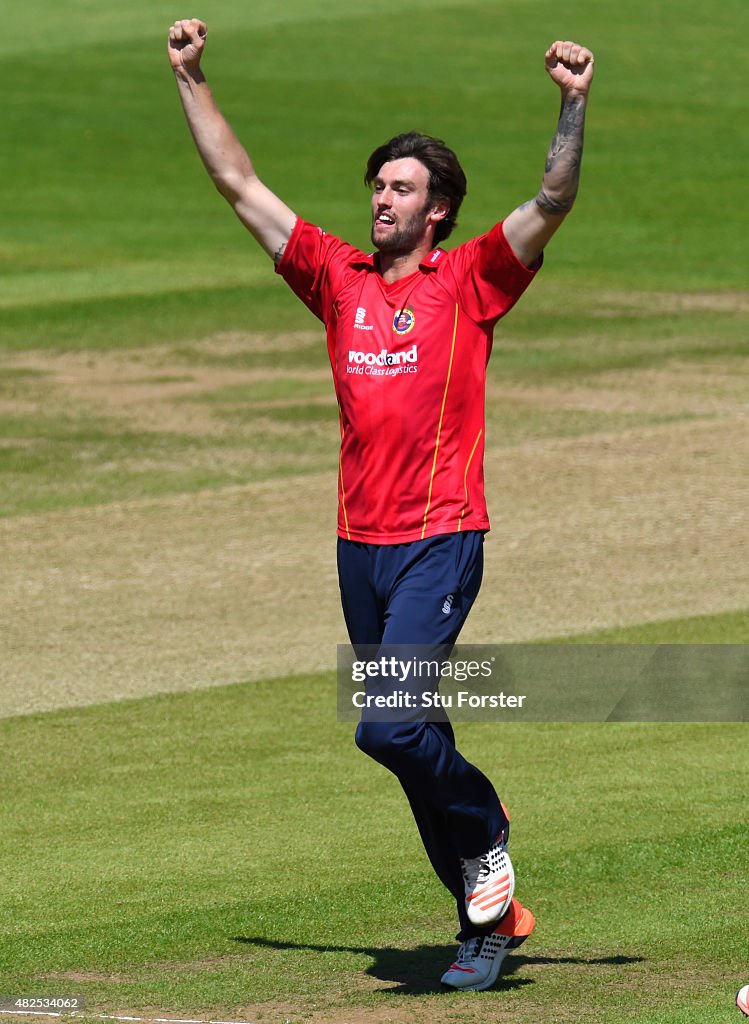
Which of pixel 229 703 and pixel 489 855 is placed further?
pixel 229 703

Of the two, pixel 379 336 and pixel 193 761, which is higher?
pixel 379 336

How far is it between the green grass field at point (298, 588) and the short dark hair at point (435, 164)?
2.57 m

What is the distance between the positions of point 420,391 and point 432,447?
0.19m

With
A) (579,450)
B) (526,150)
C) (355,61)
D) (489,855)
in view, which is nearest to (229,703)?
(489,855)

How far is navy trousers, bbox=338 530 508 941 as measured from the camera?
21.5 feet

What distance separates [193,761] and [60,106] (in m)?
30.7

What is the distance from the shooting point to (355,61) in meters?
43.3

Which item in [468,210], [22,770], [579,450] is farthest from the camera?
[468,210]

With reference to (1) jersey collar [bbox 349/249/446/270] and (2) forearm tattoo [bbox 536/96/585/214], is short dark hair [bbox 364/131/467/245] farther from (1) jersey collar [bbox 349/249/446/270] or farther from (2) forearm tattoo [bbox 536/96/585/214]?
(2) forearm tattoo [bbox 536/96/585/214]

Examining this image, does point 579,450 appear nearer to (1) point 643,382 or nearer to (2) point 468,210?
(1) point 643,382

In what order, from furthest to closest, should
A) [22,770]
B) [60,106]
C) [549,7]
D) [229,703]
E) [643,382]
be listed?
1. [549,7]
2. [60,106]
3. [643,382]
4. [229,703]
5. [22,770]

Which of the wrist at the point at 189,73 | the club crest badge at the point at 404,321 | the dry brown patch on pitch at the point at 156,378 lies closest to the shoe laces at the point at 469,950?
the club crest badge at the point at 404,321

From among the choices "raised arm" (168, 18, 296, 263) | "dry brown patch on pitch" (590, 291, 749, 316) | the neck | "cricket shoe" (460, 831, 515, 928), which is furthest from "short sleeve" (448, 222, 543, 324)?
"dry brown patch on pitch" (590, 291, 749, 316)

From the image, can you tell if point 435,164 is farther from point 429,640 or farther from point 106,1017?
point 106,1017
